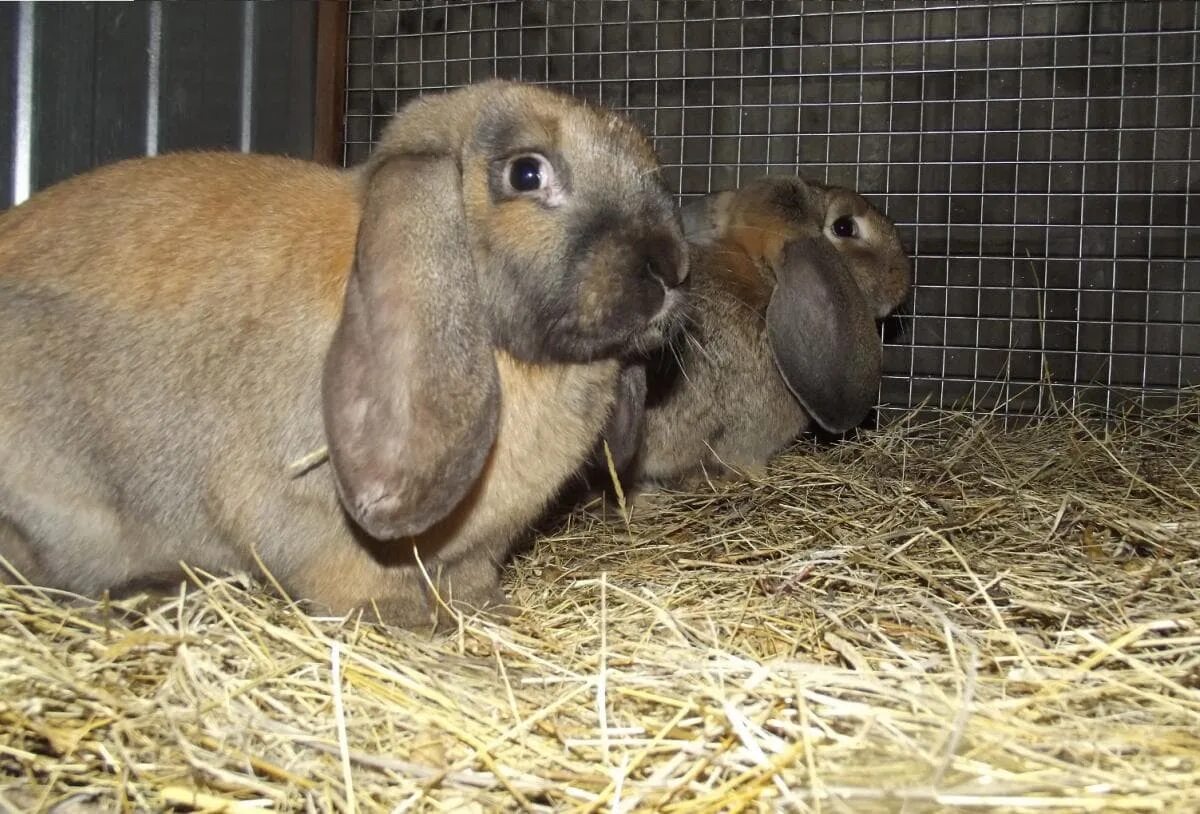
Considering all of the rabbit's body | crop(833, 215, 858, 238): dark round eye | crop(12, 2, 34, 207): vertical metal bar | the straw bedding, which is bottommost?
the straw bedding

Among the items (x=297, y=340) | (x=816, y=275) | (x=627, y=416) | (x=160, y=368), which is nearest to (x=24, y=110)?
(x=160, y=368)

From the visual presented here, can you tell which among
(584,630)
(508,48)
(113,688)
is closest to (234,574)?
(113,688)

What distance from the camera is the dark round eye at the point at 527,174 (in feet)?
8.05

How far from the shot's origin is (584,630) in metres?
2.46

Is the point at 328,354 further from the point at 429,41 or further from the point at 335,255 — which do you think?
the point at 429,41

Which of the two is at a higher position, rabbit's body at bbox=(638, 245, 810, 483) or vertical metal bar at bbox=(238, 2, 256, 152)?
vertical metal bar at bbox=(238, 2, 256, 152)

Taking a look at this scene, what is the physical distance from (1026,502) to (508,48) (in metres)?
3.31

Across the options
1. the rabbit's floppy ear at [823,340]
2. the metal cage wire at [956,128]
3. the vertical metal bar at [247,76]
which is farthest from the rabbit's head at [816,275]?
the vertical metal bar at [247,76]

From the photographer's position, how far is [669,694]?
1931 millimetres

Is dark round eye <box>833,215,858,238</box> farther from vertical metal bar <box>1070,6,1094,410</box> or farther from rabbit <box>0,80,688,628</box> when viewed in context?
rabbit <box>0,80,688,628</box>

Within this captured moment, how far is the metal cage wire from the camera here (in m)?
4.87

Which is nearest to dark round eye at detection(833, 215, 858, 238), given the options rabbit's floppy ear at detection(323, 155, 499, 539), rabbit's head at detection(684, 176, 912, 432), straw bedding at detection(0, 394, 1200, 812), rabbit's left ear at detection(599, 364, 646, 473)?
rabbit's head at detection(684, 176, 912, 432)

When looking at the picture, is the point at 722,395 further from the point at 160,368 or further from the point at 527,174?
the point at 160,368

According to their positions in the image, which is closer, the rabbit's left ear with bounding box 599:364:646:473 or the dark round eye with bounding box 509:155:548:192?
the dark round eye with bounding box 509:155:548:192
